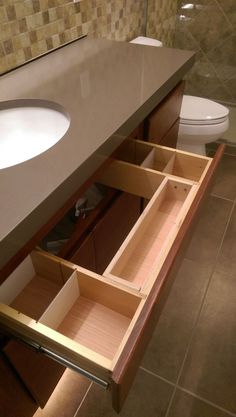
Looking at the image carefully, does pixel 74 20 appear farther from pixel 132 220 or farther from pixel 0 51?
pixel 132 220

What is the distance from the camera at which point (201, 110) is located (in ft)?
6.02

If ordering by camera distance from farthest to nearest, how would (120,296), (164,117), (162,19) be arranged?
(162,19) → (164,117) → (120,296)

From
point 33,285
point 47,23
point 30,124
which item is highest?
point 47,23

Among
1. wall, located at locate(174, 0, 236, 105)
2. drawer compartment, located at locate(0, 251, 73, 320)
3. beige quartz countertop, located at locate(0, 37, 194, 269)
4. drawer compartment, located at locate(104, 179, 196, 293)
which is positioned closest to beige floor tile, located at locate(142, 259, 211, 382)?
drawer compartment, located at locate(104, 179, 196, 293)

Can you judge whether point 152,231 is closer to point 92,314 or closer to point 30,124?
point 92,314

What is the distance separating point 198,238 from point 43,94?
112cm

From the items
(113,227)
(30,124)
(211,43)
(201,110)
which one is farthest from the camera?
(211,43)

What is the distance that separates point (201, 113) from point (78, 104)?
1.16 meters

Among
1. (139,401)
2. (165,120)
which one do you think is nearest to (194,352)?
(139,401)

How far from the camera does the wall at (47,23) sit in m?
0.96

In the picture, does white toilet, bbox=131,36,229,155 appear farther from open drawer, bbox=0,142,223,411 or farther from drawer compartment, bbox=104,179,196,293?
drawer compartment, bbox=104,179,196,293

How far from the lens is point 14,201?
549 millimetres

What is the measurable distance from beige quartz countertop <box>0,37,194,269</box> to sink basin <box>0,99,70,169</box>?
24 millimetres

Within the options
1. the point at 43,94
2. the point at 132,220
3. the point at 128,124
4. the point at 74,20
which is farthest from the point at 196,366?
the point at 74,20
